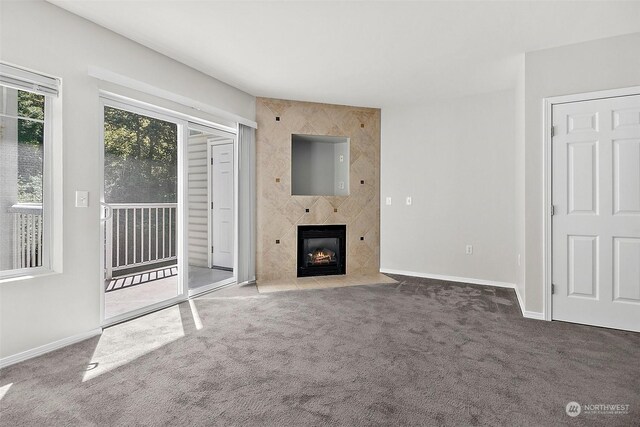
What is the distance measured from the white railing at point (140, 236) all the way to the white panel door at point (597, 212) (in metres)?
4.00

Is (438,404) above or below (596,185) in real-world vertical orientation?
below

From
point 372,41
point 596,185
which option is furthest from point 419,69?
point 596,185

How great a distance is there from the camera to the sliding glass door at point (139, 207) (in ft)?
10.4

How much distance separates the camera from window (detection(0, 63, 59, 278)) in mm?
2361

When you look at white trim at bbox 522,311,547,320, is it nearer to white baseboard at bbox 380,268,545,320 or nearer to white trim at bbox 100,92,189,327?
white baseboard at bbox 380,268,545,320

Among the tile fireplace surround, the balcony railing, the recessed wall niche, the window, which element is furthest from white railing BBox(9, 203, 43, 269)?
the recessed wall niche

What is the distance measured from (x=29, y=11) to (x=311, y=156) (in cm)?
374

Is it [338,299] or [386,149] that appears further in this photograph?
[386,149]

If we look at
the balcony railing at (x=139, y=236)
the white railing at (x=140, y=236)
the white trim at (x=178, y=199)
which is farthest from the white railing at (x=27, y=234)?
the white railing at (x=140, y=236)

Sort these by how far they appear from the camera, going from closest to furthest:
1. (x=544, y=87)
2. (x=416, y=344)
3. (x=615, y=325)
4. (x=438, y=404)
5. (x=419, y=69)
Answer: (x=438, y=404), (x=416, y=344), (x=615, y=325), (x=544, y=87), (x=419, y=69)

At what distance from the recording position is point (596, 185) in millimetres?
3029

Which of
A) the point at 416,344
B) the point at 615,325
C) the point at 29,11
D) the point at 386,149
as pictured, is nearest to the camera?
the point at 29,11

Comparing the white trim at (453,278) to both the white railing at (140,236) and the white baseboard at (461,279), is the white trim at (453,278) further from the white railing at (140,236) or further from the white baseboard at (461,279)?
the white railing at (140,236)

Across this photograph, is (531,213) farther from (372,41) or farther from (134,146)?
(134,146)
